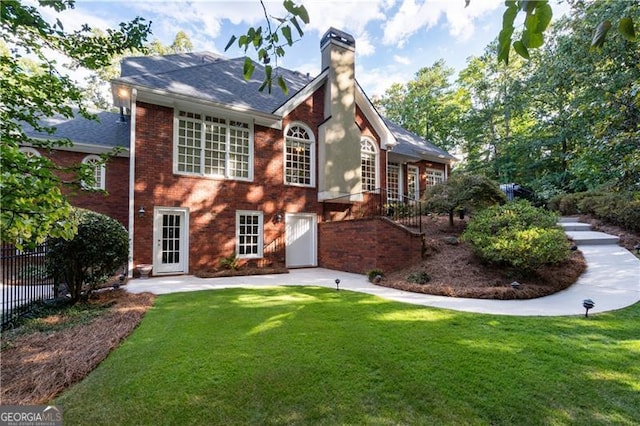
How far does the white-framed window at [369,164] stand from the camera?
14016 millimetres

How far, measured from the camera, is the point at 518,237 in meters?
6.98

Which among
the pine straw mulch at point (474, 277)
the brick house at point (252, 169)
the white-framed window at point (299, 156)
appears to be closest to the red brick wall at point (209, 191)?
the brick house at point (252, 169)

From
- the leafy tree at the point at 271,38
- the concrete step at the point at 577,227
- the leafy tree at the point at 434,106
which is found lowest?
the concrete step at the point at 577,227

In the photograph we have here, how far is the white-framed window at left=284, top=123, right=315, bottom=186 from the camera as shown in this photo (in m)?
12.0

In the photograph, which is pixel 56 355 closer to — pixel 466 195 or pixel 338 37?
pixel 466 195

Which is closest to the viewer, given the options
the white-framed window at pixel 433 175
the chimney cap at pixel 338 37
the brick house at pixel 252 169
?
the brick house at pixel 252 169

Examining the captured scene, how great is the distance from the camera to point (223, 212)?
34.6ft

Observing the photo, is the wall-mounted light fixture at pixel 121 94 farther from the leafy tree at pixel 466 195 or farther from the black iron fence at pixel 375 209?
the leafy tree at pixel 466 195

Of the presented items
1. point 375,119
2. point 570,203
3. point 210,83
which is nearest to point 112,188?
point 210,83

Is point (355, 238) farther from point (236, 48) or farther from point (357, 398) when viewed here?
point (236, 48)

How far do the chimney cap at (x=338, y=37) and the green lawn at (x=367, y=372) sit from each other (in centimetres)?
1218

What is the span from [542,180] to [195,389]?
23057 mm

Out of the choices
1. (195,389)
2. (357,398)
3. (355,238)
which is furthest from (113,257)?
(355,238)

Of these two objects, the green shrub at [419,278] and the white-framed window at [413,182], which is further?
the white-framed window at [413,182]
